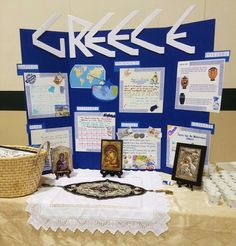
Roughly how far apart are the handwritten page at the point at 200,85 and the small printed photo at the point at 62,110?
0.59 meters

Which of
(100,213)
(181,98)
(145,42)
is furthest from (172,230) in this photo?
(145,42)

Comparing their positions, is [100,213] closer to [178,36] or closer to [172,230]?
[172,230]

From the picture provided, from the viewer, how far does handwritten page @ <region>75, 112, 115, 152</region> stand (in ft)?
4.53

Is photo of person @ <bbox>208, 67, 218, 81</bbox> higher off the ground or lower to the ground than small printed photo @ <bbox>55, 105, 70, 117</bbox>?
higher

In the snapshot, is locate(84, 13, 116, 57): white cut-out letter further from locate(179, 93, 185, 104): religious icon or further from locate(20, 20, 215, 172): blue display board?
locate(179, 93, 185, 104): religious icon

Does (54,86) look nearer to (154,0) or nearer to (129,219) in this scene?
(129,219)

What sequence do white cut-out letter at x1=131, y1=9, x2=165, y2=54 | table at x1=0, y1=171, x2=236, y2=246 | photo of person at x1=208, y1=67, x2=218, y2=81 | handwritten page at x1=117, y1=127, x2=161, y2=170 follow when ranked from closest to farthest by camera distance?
table at x1=0, y1=171, x2=236, y2=246 < photo of person at x1=208, y1=67, x2=218, y2=81 < white cut-out letter at x1=131, y1=9, x2=165, y2=54 < handwritten page at x1=117, y1=127, x2=161, y2=170

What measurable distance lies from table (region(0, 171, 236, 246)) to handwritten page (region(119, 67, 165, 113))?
1.51ft

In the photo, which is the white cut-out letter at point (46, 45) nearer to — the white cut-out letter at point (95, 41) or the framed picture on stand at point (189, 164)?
the white cut-out letter at point (95, 41)

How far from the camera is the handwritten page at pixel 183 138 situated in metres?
1.23

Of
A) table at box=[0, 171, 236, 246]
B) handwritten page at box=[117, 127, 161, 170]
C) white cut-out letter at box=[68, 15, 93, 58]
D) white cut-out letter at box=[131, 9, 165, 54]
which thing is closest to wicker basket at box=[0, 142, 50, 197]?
table at box=[0, 171, 236, 246]

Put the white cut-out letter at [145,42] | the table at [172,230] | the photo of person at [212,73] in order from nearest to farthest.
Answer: the table at [172,230], the photo of person at [212,73], the white cut-out letter at [145,42]

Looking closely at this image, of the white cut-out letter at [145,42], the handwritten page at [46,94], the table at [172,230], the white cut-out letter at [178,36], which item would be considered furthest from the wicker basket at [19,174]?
the white cut-out letter at [178,36]

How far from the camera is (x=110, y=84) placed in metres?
1.34
